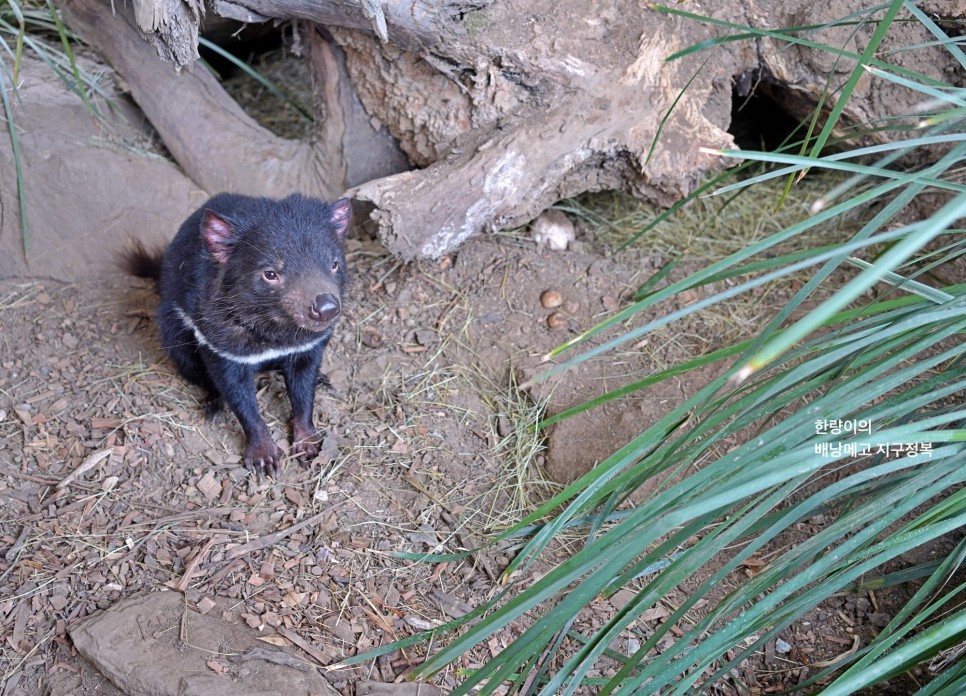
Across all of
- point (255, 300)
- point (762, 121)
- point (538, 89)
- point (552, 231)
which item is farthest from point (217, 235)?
point (762, 121)

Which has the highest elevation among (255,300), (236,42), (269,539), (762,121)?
(762,121)

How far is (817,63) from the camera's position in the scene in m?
3.36

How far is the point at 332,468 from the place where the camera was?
10.1ft

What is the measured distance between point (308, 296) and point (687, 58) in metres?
1.84

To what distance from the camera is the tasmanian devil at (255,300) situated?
277 cm

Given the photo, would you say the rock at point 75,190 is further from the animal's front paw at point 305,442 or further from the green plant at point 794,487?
the green plant at point 794,487

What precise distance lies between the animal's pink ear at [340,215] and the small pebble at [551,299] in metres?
1.00

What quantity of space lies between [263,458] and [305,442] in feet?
0.54

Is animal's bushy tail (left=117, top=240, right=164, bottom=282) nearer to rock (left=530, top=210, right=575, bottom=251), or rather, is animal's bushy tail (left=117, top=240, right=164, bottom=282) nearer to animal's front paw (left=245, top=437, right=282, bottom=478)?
animal's front paw (left=245, top=437, right=282, bottom=478)

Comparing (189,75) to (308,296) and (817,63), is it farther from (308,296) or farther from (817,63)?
(817,63)

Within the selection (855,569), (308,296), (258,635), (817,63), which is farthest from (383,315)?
(855,569)

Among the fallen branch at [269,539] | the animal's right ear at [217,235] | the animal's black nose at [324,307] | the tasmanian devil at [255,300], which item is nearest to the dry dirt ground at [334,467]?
the fallen branch at [269,539]

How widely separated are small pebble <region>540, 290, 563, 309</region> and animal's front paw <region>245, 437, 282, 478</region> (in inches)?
51.3

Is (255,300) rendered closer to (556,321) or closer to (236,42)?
(556,321)
